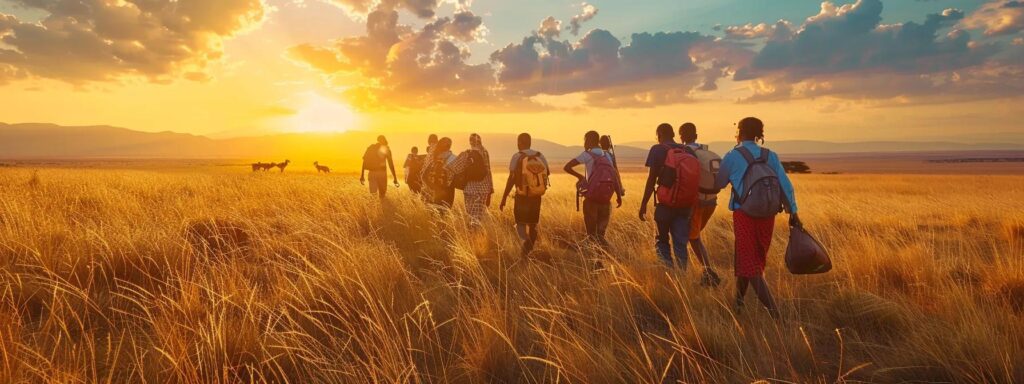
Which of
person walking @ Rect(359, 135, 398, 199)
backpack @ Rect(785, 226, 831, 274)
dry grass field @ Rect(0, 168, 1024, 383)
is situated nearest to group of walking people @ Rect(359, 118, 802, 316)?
backpack @ Rect(785, 226, 831, 274)

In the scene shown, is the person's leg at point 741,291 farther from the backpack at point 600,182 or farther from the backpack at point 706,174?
the backpack at point 600,182

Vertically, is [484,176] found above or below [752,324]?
above

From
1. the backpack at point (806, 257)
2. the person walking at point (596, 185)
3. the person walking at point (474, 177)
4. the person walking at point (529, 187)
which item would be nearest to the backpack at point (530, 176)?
the person walking at point (529, 187)

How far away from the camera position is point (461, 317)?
398 cm

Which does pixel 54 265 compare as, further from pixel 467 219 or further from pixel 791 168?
pixel 791 168

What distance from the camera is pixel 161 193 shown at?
12.7m

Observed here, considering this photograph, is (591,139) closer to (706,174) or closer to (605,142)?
(605,142)

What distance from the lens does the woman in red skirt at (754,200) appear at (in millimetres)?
4203

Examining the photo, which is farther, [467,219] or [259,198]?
[259,198]

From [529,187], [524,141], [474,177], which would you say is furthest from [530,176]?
[474,177]

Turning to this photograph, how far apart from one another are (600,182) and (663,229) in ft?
3.59

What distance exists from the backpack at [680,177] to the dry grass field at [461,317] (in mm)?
889

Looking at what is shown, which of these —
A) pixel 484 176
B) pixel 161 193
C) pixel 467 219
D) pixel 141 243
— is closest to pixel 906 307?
pixel 484 176

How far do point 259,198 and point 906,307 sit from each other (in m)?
12.3
